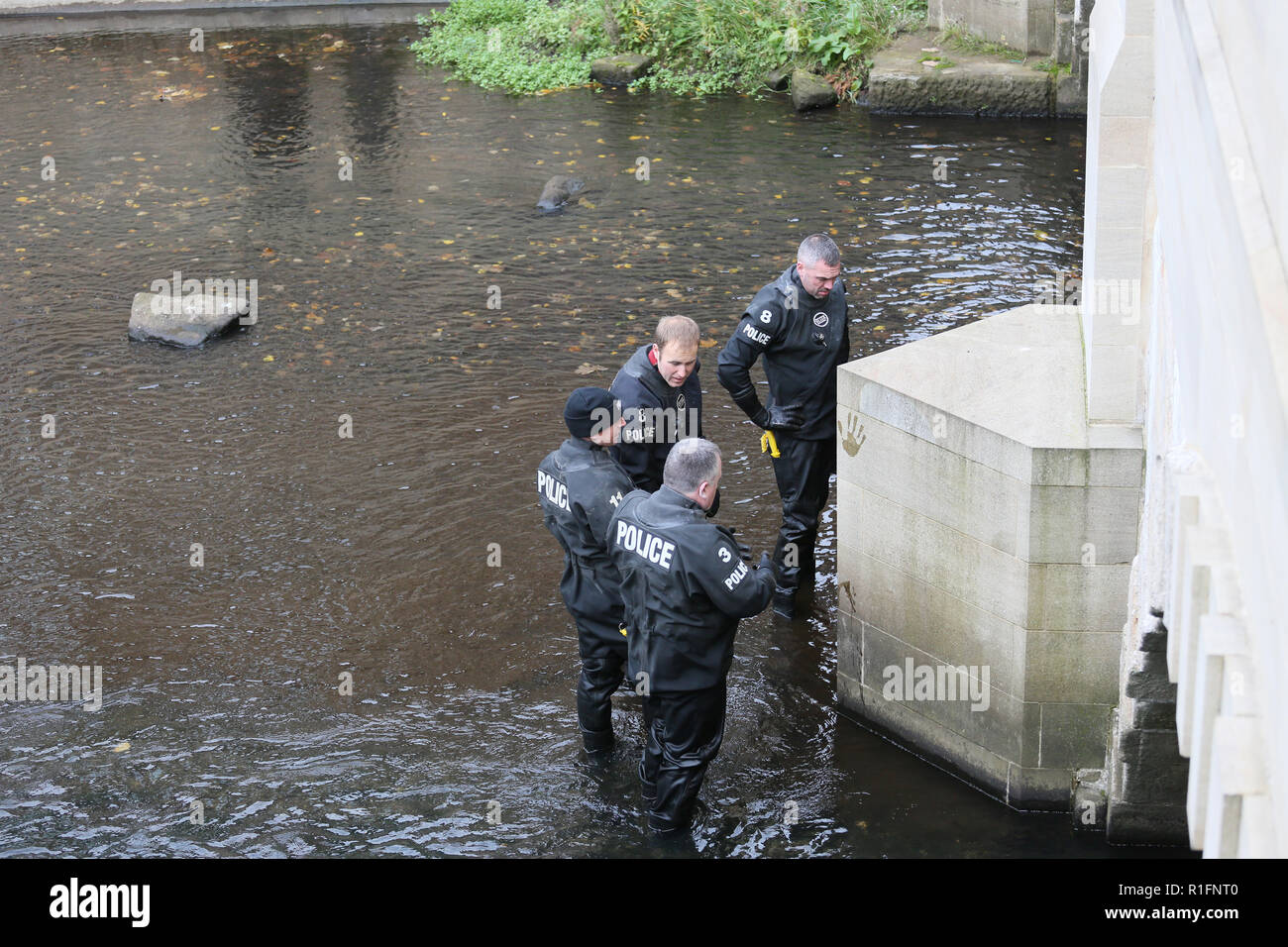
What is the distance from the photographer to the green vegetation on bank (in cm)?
1758

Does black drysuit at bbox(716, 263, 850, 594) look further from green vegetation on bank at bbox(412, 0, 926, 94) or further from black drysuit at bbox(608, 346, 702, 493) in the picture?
green vegetation on bank at bbox(412, 0, 926, 94)

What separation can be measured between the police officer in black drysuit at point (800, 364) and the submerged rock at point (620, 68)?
1148 centimetres

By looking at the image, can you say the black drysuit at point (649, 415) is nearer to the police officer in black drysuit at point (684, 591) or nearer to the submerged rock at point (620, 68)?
the police officer in black drysuit at point (684, 591)

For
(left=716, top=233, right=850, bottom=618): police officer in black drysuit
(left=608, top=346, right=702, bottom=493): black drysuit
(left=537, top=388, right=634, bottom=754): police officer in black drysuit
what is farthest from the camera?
(left=716, top=233, right=850, bottom=618): police officer in black drysuit

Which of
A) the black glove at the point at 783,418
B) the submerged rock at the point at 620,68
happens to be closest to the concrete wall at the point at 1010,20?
the submerged rock at the point at 620,68

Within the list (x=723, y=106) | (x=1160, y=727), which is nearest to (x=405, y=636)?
(x=1160, y=727)

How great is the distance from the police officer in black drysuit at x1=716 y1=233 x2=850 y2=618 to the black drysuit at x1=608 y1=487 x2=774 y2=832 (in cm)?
180

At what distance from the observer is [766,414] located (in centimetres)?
764

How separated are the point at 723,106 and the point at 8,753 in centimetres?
1246

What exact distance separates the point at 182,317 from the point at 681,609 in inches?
292

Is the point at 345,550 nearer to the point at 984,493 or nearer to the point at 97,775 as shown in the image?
the point at 97,775

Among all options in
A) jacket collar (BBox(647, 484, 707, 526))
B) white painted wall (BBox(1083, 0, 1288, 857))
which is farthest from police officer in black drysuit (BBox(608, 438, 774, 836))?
white painted wall (BBox(1083, 0, 1288, 857))

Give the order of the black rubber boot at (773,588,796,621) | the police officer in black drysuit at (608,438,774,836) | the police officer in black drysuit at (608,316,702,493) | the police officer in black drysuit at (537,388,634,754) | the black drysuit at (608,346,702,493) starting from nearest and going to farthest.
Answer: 1. the police officer in black drysuit at (608,438,774,836)
2. the police officer in black drysuit at (537,388,634,754)
3. the police officer in black drysuit at (608,316,702,493)
4. the black drysuit at (608,346,702,493)
5. the black rubber boot at (773,588,796,621)

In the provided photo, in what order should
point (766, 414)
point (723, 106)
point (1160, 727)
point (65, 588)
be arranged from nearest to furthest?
point (1160, 727) → point (766, 414) → point (65, 588) → point (723, 106)
